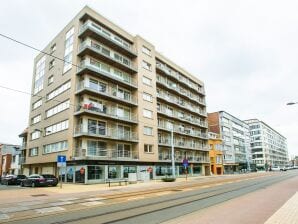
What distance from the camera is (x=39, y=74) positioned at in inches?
1882

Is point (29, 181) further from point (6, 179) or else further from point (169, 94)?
point (169, 94)

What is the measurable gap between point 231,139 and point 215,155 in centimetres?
2003

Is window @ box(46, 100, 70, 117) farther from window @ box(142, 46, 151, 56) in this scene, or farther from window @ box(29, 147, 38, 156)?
window @ box(142, 46, 151, 56)

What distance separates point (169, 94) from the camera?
52750 mm

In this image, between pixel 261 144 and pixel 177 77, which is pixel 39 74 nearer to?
pixel 177 77

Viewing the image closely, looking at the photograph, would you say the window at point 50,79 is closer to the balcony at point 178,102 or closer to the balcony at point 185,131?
the balcony at point 178,102

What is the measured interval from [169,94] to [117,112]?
17.5m

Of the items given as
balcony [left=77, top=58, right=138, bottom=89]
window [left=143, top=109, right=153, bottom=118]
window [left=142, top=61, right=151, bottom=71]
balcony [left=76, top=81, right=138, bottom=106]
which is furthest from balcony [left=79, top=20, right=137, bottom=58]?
window [left=143, top=109, right=153, bottom=118]

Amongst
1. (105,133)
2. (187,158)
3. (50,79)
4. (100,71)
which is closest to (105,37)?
(100,71)

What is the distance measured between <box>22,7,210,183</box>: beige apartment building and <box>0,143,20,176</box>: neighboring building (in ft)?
55.6

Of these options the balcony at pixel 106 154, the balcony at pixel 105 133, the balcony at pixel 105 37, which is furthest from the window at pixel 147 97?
the balcony at pixel 106 154

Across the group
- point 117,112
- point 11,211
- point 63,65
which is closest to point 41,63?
point 63,65

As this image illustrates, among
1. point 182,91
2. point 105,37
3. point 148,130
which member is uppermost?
point 105,37

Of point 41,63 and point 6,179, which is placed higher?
point 41,63
